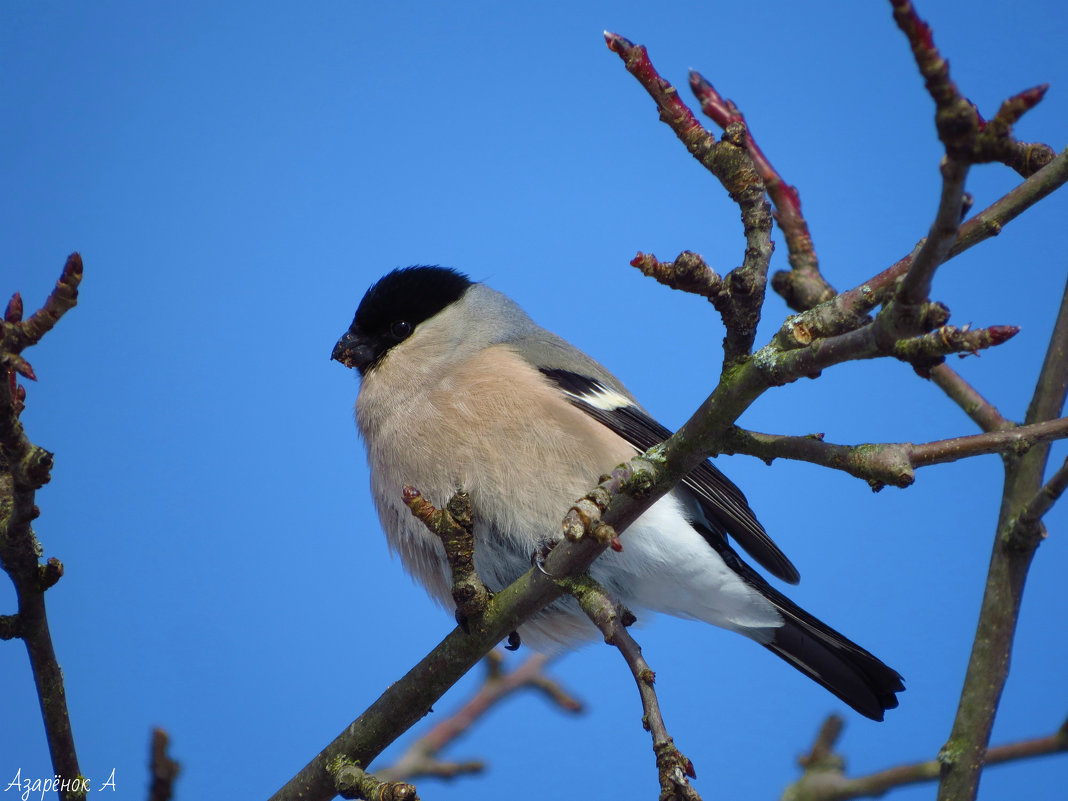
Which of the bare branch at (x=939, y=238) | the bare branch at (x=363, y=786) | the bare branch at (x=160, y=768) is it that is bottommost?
the bare branch at (x=160, y=768)

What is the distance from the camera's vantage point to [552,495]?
112 inches

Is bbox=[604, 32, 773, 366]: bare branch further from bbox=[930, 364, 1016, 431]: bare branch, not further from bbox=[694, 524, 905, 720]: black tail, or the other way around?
bbox=[694, 524, 905, 720]: black tail

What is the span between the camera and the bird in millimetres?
2877

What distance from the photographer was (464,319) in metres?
3.81

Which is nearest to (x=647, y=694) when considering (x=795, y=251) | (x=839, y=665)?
(x=795, y=251)

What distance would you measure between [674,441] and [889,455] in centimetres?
38

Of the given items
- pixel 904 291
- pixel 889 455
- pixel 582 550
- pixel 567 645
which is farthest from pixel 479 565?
pixel 904 291

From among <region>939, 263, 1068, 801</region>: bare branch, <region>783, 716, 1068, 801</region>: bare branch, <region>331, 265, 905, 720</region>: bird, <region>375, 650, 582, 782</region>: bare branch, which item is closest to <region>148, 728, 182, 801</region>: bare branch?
<region>375, 650, 582, 782</region>: bare branch

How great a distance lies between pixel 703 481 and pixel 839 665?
2.73 feet

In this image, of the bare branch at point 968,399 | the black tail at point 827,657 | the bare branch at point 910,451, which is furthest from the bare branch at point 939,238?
the black tail at point 827,657

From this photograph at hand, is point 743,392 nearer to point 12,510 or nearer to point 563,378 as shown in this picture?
point 12,510

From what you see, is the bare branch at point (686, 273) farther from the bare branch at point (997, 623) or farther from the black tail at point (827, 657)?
the black tail at point (827, 657)

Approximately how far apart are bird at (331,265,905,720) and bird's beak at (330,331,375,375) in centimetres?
10

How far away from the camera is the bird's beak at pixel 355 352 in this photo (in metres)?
3.71
